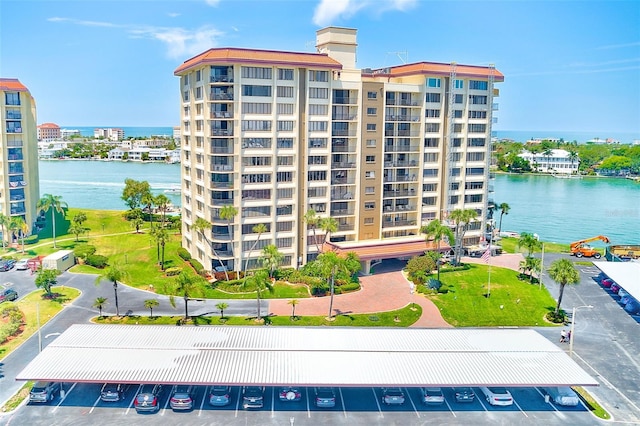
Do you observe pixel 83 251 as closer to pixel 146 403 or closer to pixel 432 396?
pixel 146 403

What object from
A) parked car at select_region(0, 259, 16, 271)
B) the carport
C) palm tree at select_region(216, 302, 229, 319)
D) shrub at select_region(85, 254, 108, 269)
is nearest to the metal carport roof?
palm tree at select_region(216, 302, 229, 319)

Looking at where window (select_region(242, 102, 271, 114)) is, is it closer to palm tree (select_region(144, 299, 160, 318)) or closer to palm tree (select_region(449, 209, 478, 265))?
palm tree (select_region(144, 299, 160, 318))

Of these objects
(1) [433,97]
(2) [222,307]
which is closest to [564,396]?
(2) [222,307]

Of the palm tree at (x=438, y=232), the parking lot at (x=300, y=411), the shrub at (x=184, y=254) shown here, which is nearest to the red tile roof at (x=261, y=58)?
the palm tree at (x=438, y=232)

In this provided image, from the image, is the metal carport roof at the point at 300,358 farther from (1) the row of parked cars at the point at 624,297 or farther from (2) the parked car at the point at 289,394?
(1) the row of parked cars at the point at 624,297

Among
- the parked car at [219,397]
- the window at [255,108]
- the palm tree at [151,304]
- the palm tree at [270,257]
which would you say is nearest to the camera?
the parked car at [219,397]

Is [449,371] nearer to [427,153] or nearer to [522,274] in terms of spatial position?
[522,274]
